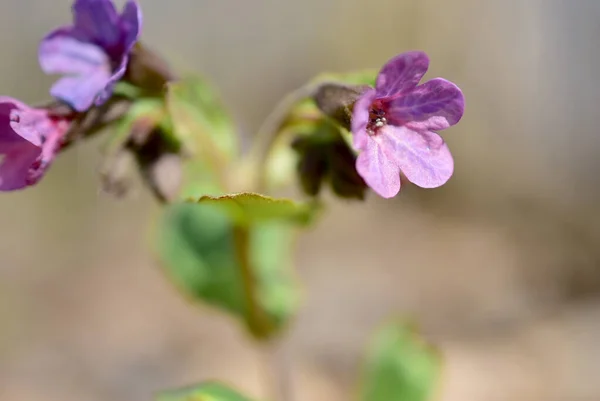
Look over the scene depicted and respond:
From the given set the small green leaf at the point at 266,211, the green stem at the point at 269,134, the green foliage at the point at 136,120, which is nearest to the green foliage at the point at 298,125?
the green stem at the point at 269,134

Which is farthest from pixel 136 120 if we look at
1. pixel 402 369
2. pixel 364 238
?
pixel 364 238

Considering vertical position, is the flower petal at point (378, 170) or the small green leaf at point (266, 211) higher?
the small green leaf at point (266, 211)

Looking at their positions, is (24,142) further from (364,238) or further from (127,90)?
(364,238)

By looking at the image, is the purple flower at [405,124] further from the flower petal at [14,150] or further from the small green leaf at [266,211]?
the flower petal at [14,150]

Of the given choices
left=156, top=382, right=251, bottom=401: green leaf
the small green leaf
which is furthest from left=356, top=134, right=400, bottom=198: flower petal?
left=156, top=382, right=251, bottom=401: green leaf

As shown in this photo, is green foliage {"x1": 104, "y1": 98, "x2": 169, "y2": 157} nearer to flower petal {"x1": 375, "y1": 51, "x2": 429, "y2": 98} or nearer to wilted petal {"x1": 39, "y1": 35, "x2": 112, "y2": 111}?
wilted petal {"x1": 39, "y1": 35, "x2": 112, "y2": 111}

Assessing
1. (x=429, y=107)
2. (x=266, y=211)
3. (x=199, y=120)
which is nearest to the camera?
(x=429, y=107)

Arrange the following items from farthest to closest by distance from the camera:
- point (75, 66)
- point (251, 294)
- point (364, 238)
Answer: point (364, 238), point (251, 294), point (75, 66)

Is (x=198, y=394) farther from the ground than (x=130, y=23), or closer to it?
closer to it
